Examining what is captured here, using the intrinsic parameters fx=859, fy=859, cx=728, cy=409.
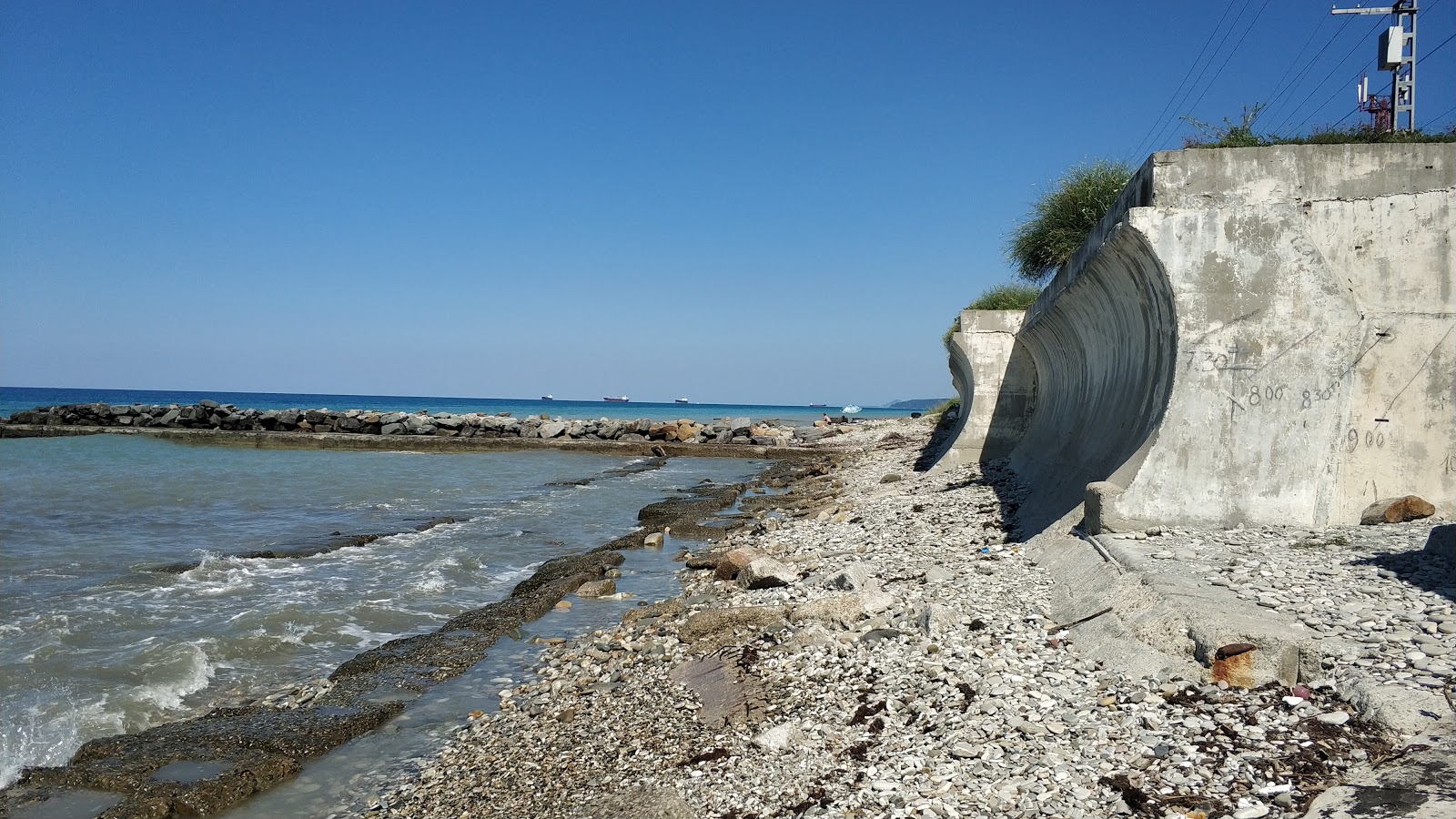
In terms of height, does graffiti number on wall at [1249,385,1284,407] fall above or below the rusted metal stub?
above

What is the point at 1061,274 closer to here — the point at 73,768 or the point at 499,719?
the point at 499,719

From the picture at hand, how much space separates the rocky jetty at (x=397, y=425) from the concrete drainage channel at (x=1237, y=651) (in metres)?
30.9

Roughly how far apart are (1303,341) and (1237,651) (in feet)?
12.8

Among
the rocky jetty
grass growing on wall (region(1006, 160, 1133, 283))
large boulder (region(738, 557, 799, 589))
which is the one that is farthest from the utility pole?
the rocky jetty

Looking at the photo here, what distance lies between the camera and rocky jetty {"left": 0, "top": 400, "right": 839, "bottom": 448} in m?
38.0

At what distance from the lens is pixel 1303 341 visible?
6.88 m

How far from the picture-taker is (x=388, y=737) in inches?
224

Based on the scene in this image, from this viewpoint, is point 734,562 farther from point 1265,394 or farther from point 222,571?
point 222,571

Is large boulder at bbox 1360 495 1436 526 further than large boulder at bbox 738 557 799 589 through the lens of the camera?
No

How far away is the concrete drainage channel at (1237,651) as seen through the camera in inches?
121

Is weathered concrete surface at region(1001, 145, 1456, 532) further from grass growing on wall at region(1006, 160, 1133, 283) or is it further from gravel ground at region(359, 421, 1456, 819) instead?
grass growing on wall at region(1006, 160, 1133, 283)

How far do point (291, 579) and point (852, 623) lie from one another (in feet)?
24.6

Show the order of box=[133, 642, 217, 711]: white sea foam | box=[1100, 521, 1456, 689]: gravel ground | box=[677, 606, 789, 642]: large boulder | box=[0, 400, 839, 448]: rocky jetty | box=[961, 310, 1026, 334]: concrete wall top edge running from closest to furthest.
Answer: box=[1100, 521, 1456, 689]: gravel ground → box=[133, 642, 217, 711]: white sea foam → box=[677, 606, 789, 642]: large boulder → box=[961, 310, 1026, 334]: concrete wall top edge → box=[0, 400, 839, 448]: rocky jetty

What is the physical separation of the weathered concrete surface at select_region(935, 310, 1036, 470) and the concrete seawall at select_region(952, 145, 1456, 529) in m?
10.5
